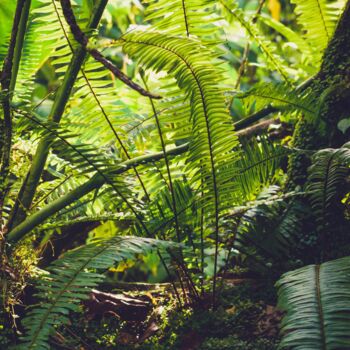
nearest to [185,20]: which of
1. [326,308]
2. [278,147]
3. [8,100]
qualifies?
[278,147]

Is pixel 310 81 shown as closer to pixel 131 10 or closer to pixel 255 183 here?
pixel 255 183

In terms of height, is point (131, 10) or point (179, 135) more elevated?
point (131, 10)

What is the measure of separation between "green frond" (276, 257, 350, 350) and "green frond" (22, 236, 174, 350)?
38 cm

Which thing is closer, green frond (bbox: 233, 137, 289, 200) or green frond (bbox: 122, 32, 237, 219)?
green frond (bbox: 122, 32, 237, 219)

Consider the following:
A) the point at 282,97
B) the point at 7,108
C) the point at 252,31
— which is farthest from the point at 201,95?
the point at 252,31

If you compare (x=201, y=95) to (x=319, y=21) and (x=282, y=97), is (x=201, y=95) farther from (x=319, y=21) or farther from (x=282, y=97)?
(x=319, y=21)

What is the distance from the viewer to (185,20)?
83.0 inches

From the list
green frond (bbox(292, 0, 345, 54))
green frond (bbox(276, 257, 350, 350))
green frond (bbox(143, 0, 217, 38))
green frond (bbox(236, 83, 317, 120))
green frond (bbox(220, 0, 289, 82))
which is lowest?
green frond (bbox(276, 257, 350, 350))

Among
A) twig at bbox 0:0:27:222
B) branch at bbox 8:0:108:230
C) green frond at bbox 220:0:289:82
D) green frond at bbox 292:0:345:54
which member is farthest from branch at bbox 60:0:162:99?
green frond at bbox 292:0:345:54

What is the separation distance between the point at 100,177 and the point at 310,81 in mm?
1263

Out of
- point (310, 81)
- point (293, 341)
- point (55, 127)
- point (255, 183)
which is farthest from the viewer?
point (310, 81)

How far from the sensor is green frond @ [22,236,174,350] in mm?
1431

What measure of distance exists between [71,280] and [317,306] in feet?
2.26

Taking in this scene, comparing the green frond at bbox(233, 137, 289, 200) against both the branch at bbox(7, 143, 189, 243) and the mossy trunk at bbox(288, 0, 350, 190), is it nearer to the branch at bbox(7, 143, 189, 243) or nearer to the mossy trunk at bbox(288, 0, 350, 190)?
the mossy trunk at bbox(288, 0, 350, 190)
